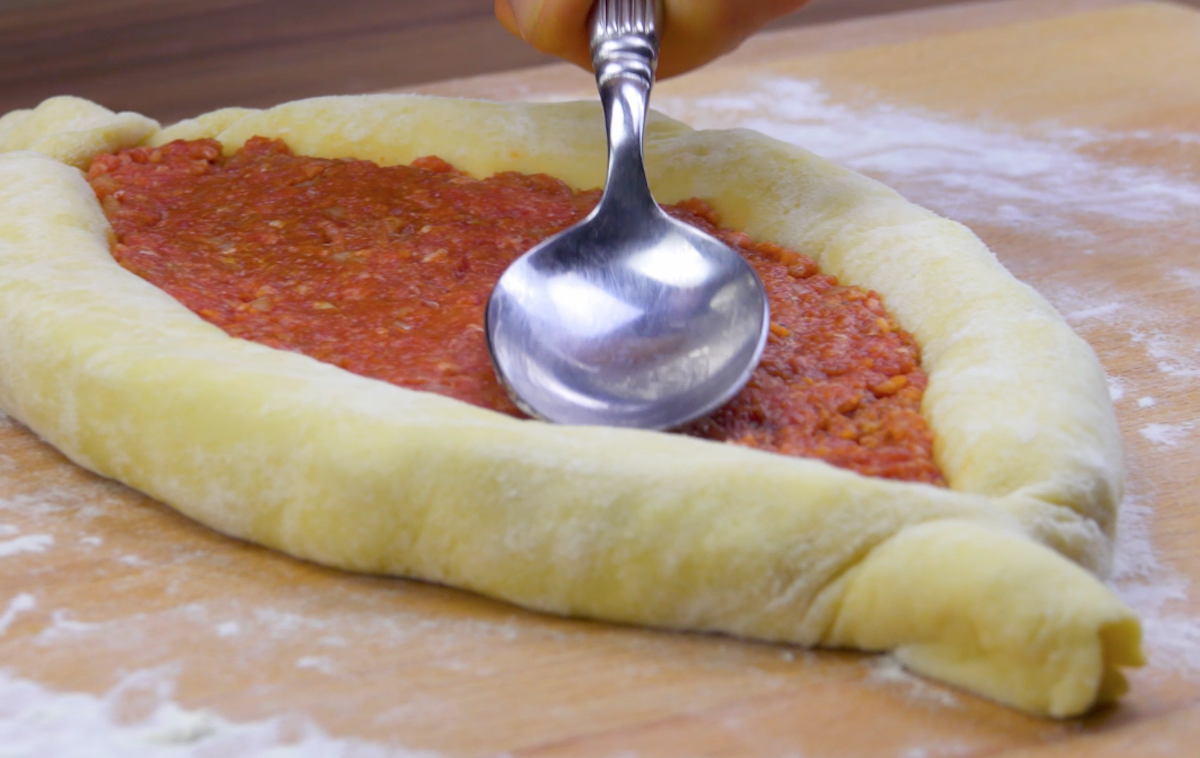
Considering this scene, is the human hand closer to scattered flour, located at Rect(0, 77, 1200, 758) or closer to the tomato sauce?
the tomato sauce

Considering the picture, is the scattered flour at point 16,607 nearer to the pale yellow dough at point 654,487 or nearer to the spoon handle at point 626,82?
the pale yellow dough at point 654,487

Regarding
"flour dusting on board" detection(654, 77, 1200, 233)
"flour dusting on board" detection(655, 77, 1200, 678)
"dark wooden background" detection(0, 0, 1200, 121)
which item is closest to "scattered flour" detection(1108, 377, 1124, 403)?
"flour dusting on board" detection(655, 77, 1200, 678)

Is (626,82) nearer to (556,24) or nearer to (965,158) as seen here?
(556,24)

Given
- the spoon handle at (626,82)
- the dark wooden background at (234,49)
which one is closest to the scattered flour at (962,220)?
the spoon handle at (626,82)

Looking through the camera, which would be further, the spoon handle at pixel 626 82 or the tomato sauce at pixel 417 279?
the spoon handle at pixel 626 82

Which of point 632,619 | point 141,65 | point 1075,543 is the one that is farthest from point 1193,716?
point 141,65
